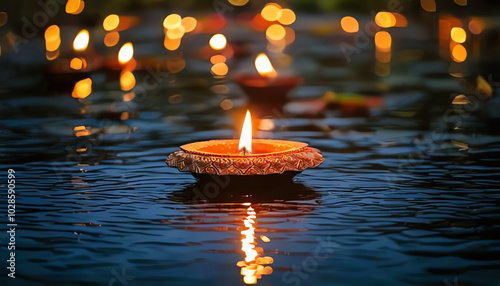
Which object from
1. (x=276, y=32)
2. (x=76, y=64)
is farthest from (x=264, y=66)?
(x=276, y=32)

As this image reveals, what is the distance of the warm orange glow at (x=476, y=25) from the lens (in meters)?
46.3

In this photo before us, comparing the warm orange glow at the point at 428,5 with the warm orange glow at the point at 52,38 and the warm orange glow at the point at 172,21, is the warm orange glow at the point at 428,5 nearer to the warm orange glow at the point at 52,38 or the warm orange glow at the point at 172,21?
the warm orange glow at the point at 172,21

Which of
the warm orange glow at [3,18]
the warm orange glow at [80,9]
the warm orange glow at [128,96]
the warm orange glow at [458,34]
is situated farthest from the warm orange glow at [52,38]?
the warm orange glow at [458,34]

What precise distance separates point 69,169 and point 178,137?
3342 mm

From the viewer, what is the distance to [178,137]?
57.6ft

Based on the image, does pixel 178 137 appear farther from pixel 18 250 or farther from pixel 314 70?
pixel 314 70

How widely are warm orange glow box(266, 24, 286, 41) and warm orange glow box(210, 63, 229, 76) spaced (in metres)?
13.1

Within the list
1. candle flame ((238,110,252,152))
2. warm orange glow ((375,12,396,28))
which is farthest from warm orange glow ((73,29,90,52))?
warm orange glow ((375,12,396,28))

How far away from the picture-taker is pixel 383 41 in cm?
4488

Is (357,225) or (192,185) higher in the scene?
(192,185)

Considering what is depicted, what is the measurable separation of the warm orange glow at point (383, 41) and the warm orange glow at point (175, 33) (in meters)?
8.45

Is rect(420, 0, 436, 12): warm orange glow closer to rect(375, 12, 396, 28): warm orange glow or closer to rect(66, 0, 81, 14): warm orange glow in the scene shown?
rect(375, 12, 396, 28): warm orange glow

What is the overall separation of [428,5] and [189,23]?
41.1 ft

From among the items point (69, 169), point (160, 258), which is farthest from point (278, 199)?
point (69, 169)
